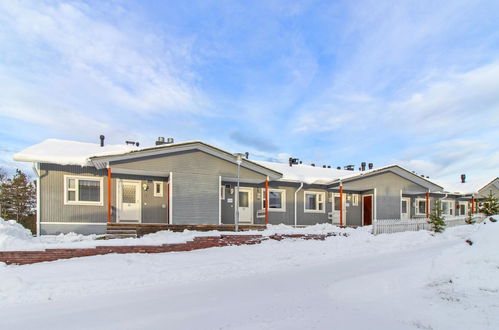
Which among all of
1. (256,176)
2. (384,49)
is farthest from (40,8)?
(384,49)

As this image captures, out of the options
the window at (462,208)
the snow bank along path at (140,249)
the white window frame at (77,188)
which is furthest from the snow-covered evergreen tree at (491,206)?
the white window frame at (77,188)

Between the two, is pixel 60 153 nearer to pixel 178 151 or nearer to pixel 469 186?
pixel 178 151

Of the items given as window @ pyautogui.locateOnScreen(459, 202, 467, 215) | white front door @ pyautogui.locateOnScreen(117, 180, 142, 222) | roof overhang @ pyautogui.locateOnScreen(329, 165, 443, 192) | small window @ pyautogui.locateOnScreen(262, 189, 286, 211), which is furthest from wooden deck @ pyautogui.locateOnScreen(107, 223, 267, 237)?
window @ pyautogui.locateOnScreen(459, 202, 467, 215)

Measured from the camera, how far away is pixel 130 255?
8531 millimetres

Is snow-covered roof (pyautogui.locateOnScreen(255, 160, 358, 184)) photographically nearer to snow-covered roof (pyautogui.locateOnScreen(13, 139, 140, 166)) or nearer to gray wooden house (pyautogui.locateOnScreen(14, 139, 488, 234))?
gray wooden house (pyautogui.locateOnScreen(14, 139, 488, 234))

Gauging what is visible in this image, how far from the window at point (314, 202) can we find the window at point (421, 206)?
9.47 meters

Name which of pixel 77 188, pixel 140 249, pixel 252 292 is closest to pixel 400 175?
pixel 252 292

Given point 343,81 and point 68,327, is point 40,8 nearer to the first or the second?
point 68,327

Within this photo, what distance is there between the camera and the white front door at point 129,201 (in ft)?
47.3

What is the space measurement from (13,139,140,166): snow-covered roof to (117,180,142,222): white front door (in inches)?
73.2

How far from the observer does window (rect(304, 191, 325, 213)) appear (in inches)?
766

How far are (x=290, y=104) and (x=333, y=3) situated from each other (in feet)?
28.2

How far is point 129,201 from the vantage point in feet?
48.1

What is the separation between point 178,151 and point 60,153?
4.91 meters
